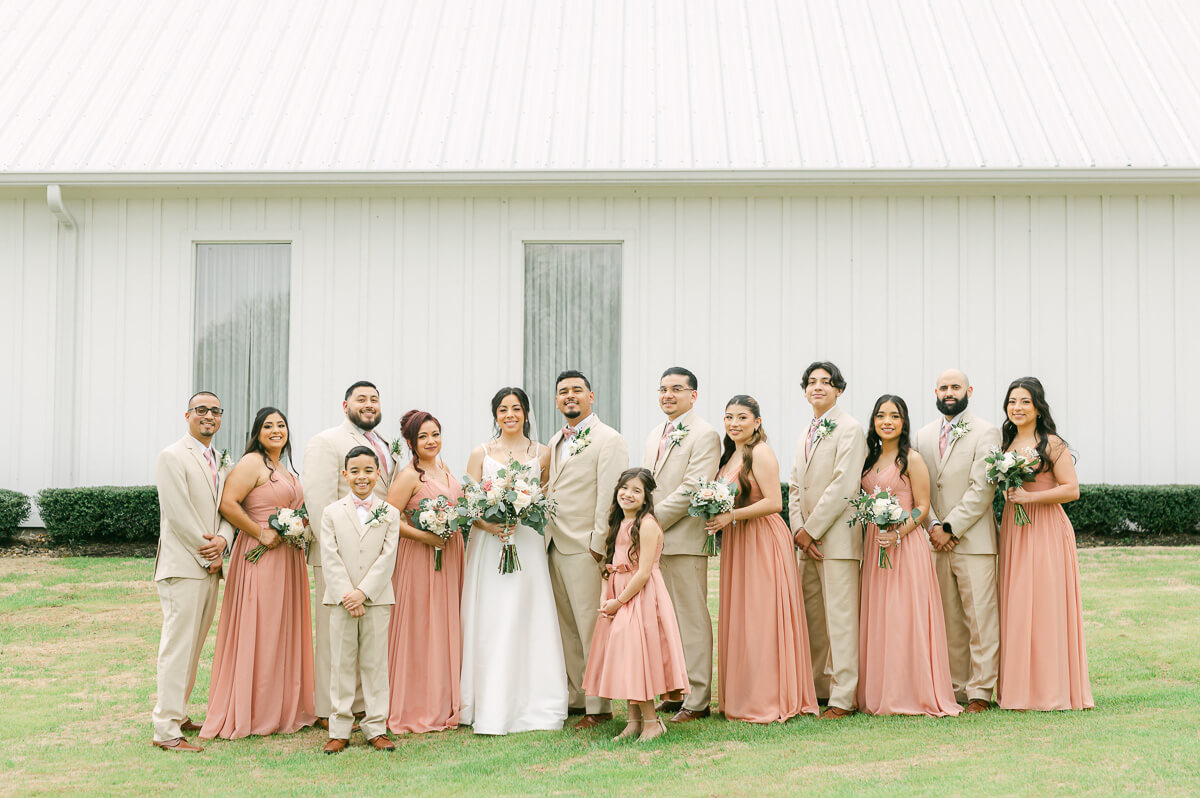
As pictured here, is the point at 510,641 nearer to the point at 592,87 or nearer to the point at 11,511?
the point at 11,511

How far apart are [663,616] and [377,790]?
6.82 ft

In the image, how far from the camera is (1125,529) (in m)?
14.3

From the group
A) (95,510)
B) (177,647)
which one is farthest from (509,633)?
(95,510)

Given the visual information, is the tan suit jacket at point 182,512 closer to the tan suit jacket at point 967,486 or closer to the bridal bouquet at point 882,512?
the bridal bouquet at point 882,512

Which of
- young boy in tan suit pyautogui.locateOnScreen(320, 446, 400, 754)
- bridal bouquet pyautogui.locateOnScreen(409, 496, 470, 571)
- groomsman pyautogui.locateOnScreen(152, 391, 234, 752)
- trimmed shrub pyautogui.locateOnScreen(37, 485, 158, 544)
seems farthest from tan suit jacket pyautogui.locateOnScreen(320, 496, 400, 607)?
trimmed shrub pyautogui.locateOnScreen(37, 485, 158, 544)

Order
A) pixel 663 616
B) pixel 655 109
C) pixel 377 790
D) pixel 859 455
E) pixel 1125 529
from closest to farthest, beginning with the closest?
pixel 377 790
pixel 663 616
pixel 859 455
pixel 1125 529
pixel 655 109

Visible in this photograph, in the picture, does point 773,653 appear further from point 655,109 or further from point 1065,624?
point 655,109

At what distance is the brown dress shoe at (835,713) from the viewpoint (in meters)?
7.62

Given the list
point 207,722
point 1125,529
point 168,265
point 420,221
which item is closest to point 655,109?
point 420,221

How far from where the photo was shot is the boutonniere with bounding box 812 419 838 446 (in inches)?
314

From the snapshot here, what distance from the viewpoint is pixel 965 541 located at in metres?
8.02

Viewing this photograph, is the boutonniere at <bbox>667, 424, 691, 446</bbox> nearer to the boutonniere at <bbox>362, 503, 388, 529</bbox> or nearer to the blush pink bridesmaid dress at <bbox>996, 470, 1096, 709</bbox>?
the boutonniere at <bbox>362, 503, 388, 529</bbox>

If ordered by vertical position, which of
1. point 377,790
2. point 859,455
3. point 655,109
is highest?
point 655,109

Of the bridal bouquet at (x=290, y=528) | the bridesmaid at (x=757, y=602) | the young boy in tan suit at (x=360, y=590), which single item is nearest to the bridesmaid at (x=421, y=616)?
the young boy in tan suit at (x=360, y=590)
